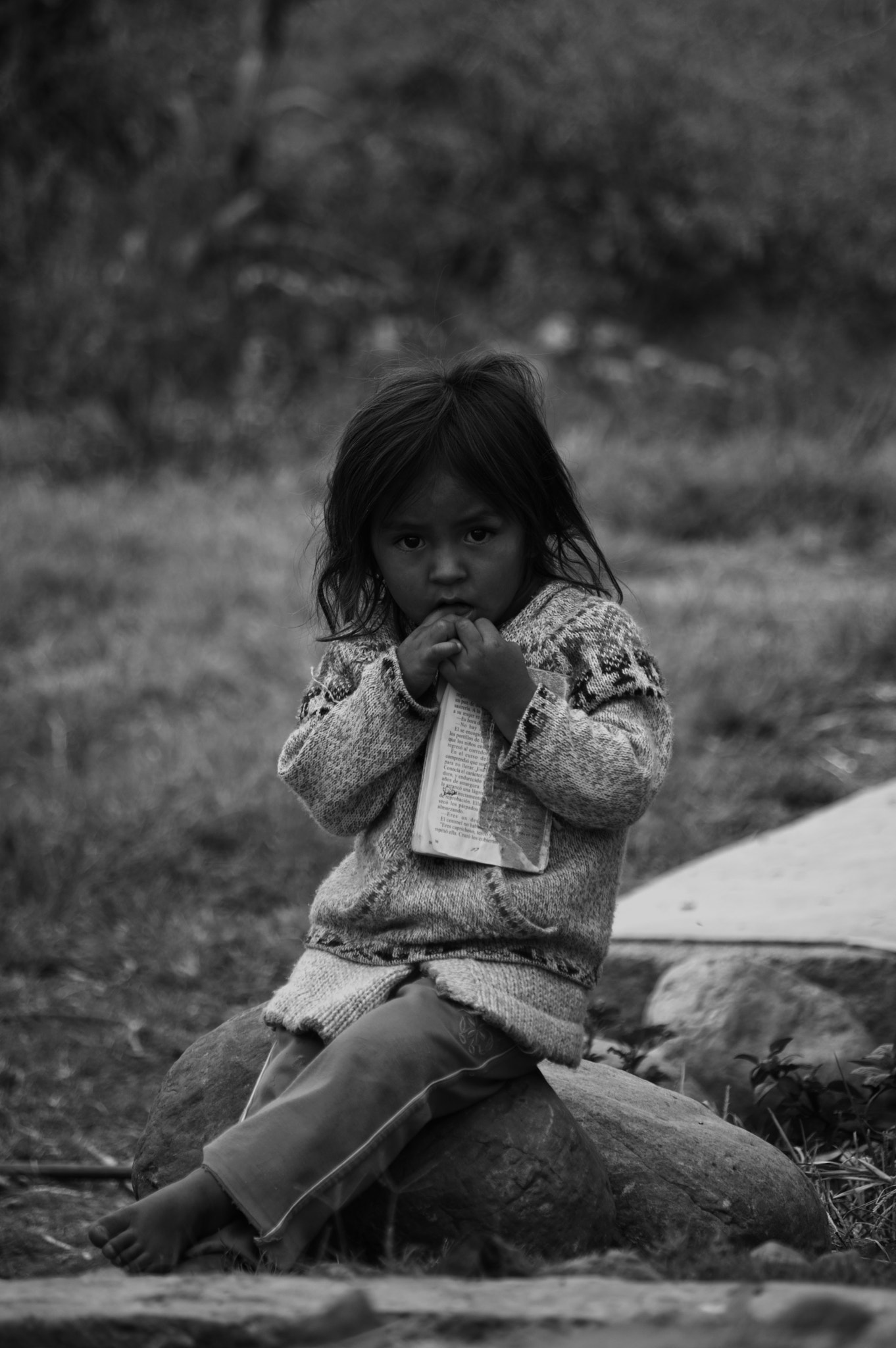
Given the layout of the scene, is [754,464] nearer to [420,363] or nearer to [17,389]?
[17,389]

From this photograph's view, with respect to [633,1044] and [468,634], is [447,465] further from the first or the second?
[633,1044]

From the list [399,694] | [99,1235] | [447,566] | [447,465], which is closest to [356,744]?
[399,694]

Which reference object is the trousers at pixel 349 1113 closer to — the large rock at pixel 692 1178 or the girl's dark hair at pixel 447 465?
the large rock at pixel 692 1178

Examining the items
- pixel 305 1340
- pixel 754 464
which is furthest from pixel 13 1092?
pixel 754 464

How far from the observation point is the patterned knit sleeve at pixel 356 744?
2.51m

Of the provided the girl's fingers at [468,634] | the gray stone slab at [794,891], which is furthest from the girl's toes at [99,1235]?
the gray stone slab at [794,891]

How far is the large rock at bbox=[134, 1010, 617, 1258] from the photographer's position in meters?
2.34

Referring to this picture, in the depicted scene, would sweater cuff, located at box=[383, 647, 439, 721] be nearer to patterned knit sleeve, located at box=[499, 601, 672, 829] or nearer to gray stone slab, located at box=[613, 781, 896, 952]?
patterned knit sleeve, located at box=[499, 601, 672, 829]

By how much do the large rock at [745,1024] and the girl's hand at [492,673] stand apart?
1.30 m

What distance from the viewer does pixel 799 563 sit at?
7.57 meters

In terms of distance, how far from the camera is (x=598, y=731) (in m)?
2.46

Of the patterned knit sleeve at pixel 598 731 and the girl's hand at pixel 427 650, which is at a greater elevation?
the girl's hand at pixel 427 650

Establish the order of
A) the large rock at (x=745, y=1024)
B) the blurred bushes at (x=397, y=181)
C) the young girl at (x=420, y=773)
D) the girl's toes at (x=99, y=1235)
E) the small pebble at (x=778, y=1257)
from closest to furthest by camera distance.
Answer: the small pebble at (x=778, y=1257) < the girl's toes at (x=99, y=1235) < the young girl at (x=420, y=773) < the large rock at (x=745, y=1024) < the blurred bushes at (x=397, y=181)

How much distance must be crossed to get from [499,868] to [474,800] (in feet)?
0.39
